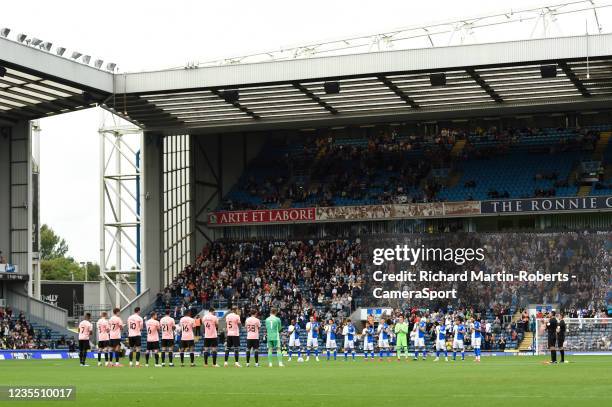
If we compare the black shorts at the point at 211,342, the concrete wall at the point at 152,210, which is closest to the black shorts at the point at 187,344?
the black shorts at the point at 211,342

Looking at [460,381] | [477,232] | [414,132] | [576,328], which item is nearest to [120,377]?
[460,381]

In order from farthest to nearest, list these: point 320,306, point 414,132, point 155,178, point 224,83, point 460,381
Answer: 1. point 414,132
2. point 155,178
3. point 320,306
4. point 224,83
5. point 460,381

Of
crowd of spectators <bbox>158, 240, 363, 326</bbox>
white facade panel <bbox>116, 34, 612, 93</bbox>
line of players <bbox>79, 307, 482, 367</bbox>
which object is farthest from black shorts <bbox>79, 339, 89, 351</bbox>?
crowd of spectators <bbox>158, 240, 363, 326</bbox>

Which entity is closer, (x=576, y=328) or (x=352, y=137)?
(x=576, y=328)

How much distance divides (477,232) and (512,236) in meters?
3.88

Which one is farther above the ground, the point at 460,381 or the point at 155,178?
the point at 155,178

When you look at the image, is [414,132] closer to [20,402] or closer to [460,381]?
[460,381]

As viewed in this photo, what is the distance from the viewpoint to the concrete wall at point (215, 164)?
63562 millimetres

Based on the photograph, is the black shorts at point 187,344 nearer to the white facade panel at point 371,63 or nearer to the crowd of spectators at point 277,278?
the white facade panel at point 371,63

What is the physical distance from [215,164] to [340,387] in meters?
44.1

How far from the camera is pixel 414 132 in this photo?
210ft

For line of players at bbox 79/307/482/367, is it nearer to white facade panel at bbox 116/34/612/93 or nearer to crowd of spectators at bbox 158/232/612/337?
crowd of spectators at bbox 158/232/612/337

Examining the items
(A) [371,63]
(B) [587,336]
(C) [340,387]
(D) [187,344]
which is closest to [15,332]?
(D) [187,344]

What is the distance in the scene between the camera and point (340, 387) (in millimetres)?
21844
